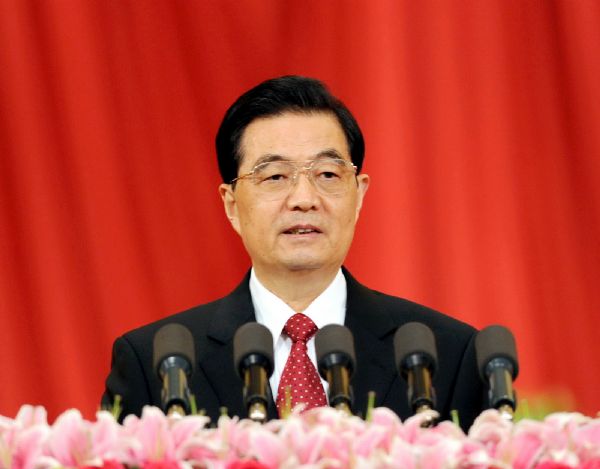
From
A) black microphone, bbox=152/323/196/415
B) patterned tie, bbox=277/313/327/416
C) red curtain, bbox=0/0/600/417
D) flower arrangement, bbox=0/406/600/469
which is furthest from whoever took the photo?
red curtain, bbox=0/0/600/417

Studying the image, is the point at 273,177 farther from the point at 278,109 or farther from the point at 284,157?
the point at 278,109

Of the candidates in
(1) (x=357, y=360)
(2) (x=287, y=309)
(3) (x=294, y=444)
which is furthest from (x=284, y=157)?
(3) (x=294, y=444)

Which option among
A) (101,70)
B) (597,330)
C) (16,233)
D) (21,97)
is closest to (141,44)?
(101,70)

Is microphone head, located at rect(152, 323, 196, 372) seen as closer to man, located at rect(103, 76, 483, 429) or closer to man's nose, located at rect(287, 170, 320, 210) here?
man, located at rect(103, 76, 483, 429)

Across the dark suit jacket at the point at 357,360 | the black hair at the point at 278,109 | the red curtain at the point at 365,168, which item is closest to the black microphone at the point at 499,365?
the dark suit jacket at the point at 357,360

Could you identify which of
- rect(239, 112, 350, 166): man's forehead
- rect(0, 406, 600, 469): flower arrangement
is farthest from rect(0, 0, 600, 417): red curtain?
rect(0, 406, 600, 469): flower arrangement

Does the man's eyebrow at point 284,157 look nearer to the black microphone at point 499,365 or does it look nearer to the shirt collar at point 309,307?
the shirt collar at point 309,307

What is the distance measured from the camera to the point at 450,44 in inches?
118

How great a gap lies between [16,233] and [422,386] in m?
1.58

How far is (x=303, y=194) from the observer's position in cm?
221

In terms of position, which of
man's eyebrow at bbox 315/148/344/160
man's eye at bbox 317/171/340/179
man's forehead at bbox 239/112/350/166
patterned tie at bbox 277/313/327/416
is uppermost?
man's forehead at bbox 239/112/350/166

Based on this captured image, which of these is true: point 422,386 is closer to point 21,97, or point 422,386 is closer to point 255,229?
point 255,229

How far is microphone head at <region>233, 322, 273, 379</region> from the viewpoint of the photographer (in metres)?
1.56

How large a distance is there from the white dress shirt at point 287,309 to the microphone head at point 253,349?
23.4 inches
